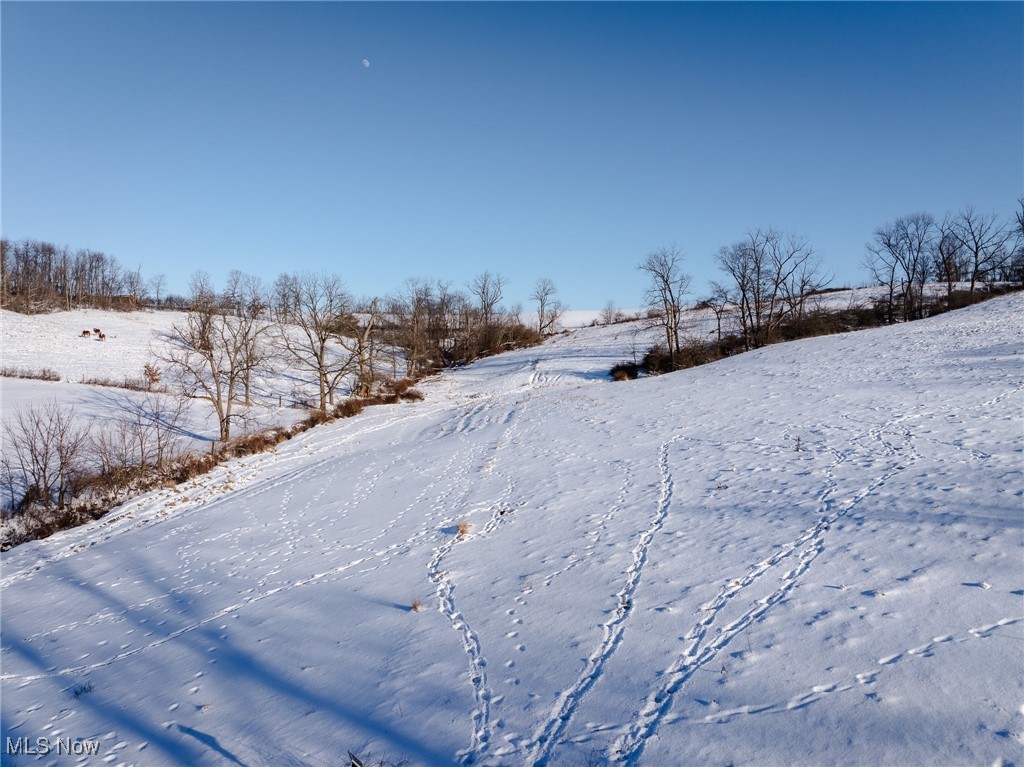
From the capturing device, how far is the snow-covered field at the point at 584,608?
5.07m

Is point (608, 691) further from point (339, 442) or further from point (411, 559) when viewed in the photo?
point (339, 442)

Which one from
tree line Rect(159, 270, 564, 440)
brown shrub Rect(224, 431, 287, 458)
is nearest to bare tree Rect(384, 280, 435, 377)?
tree line Rect(159, 270, 564, 440)

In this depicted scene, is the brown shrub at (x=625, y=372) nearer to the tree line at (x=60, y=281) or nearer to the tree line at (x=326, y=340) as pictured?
the tree line at (x=326, y=340)

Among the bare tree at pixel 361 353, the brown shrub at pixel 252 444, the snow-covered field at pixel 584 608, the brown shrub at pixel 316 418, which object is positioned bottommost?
the snow-covered field at pixel 584 608

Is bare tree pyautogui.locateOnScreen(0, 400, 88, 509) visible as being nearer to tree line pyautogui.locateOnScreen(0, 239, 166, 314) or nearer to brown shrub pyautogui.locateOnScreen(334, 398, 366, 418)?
brown shrub pyautogui.locateOnScreen(334, 398, 366, 418)

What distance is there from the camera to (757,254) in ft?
137

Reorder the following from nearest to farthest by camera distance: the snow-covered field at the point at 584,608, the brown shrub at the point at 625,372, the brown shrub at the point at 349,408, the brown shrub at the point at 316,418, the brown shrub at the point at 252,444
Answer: the snow-covered field at the point at 584,608 → the brown shrub at the point at 252,444 → the brown shrub at the point at 316,418 → the brown shrub at the point at 349,408 → the brown shrub at the point at 625,372

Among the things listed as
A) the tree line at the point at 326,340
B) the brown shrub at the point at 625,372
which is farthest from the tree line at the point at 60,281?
the brown shrub at the point at 625,372

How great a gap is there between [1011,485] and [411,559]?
35.4 feet

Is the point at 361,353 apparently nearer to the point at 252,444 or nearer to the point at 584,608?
the point at 252,444

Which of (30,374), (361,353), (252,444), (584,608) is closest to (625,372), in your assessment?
(361,353)

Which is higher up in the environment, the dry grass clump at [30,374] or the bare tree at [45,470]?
the dry grass clump at [30,374]

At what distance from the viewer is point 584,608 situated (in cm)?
752

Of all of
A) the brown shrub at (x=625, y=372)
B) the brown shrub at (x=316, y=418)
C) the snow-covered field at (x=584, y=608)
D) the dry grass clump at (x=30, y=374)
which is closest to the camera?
the snow-covered field at (x=584, y=608)
